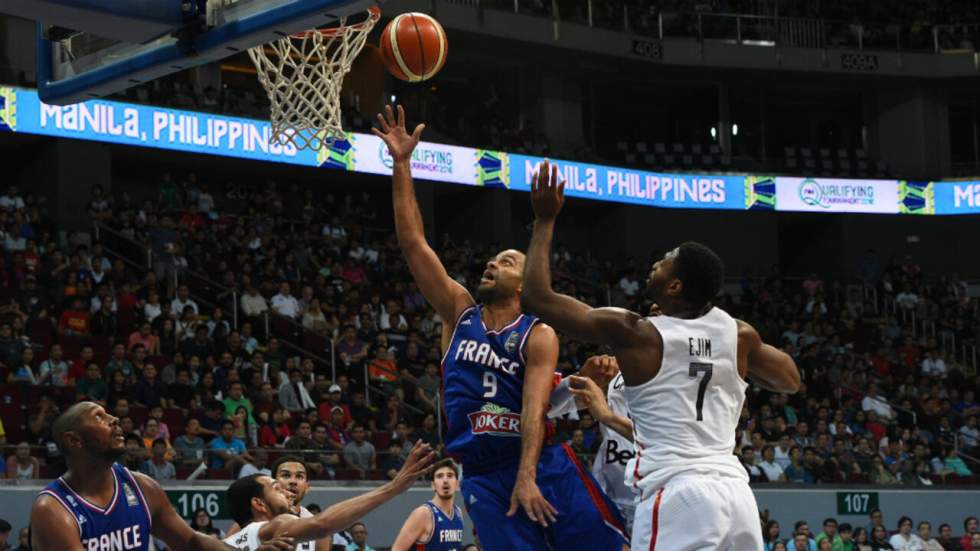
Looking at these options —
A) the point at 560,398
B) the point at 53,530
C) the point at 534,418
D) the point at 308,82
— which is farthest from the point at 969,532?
the point at 53,530

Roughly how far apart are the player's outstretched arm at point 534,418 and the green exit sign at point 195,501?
755cm

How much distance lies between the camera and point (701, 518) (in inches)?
178

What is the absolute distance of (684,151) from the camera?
28.3m

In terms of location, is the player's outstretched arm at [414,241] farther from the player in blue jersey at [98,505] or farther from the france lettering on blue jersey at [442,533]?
the france lettering on blue jersey at [442,533]

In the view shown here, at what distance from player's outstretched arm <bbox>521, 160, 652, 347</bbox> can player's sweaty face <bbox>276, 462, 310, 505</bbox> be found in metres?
2.46

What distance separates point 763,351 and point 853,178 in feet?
81.0

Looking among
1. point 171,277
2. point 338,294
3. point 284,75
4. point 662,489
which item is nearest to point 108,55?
point 284,75

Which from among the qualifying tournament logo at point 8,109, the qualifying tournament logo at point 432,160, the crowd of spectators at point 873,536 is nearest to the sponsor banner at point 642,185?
the qualifying tournament logo at point 432,160

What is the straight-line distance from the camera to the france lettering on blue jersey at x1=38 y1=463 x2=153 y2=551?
17.3 ft

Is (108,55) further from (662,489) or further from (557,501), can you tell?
(662,489)

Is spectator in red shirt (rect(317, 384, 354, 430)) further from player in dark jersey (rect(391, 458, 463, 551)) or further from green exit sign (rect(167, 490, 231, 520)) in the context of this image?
player in dark jersey (rect(391, 458, 463, 551))

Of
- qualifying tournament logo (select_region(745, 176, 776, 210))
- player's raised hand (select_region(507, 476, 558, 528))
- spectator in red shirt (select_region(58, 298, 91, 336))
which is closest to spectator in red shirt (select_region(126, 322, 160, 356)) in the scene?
spectator in red shirt (select_region(58, 298, 91, 336))

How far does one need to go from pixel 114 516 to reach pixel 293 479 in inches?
57.6

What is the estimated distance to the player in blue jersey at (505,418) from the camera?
5.47m
